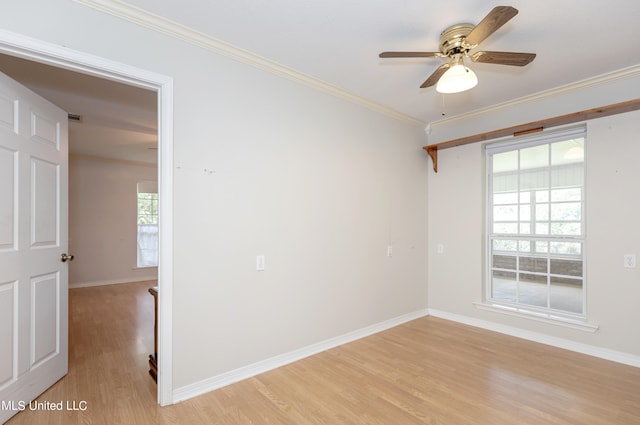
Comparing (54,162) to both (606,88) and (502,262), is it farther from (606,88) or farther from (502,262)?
(606,88)

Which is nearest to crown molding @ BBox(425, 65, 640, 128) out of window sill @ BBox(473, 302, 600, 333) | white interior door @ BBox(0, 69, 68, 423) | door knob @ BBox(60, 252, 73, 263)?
window sill @ BBox(473, 302, 600, 333)

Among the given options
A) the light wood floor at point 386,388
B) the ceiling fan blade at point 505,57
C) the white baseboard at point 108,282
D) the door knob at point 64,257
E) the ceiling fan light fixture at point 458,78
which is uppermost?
the ceiling fan blade at point 505,57

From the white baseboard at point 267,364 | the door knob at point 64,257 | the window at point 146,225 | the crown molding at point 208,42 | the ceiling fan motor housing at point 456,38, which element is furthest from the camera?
the window at point 146,225

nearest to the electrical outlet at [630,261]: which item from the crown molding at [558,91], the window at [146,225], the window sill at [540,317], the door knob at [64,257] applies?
the window sill at [540,317]

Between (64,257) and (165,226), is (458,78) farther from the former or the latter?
(64,257)

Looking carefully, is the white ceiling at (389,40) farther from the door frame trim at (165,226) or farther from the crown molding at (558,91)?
the door frame trim at (165,226)

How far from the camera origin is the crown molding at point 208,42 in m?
1.96

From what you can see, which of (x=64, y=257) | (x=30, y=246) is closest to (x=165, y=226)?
(x=30, y=246)

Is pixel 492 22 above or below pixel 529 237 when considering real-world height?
above

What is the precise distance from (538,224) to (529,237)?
0.17m

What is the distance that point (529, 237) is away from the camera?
3.52 m

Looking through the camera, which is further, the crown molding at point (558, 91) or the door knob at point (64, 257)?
the crown molding at point (558, 91)

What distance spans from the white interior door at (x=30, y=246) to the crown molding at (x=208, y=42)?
2.72 ft

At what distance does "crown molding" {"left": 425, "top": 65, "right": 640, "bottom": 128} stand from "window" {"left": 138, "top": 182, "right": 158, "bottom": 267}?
6.21 metres
